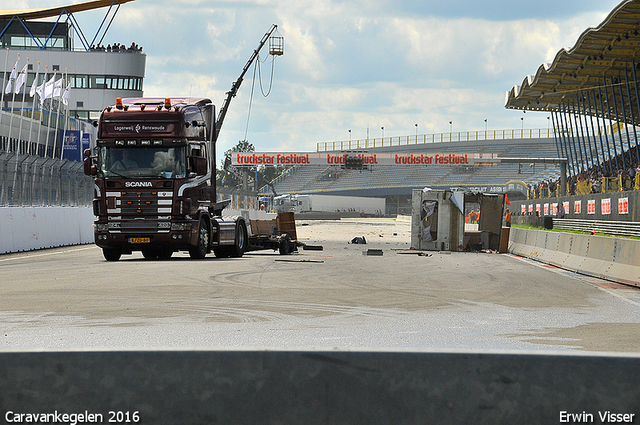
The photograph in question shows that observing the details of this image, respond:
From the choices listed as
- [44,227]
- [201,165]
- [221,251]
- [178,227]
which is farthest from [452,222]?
[44,227]

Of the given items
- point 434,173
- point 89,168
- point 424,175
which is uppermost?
point 434,173

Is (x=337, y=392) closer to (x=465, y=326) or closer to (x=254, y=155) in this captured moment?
(x=465, y=326)

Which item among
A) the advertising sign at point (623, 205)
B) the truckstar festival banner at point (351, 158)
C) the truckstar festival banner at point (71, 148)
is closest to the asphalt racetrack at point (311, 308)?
the advertising sign at point (623, 205)

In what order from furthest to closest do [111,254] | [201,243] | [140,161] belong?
1. [111,254]
2. [201,243]
3. [140,161]

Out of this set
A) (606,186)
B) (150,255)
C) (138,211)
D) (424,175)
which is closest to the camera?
(138,211)

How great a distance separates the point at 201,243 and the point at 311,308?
36.1ft

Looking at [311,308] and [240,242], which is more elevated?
[240,242]

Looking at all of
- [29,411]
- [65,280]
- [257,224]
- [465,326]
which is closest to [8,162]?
[257,224]

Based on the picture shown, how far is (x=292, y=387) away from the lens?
151 inches

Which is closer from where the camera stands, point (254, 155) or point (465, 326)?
point (465, 326)

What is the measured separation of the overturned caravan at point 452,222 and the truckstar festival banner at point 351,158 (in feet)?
136

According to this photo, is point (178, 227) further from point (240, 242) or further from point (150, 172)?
point (240, 242)

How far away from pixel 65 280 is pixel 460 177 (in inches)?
3855

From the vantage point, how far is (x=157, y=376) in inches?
152
